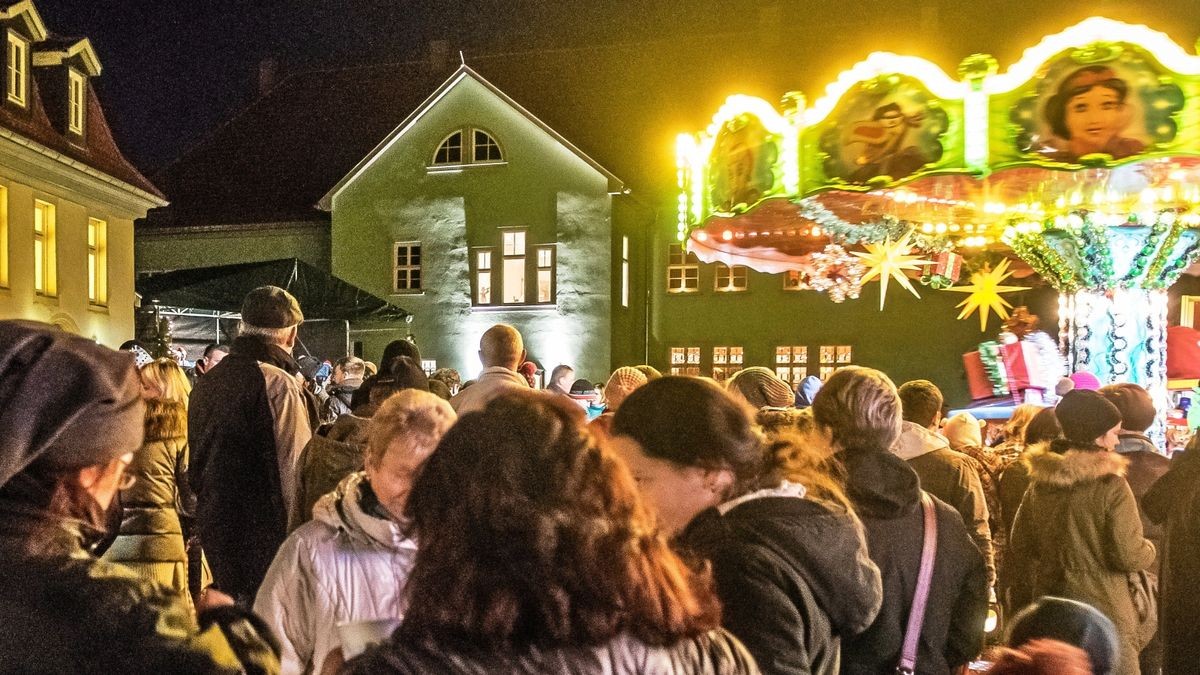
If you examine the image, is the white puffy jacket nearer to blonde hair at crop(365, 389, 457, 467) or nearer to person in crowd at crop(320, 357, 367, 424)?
blonde hair at crop(365, 389, 457, 467)

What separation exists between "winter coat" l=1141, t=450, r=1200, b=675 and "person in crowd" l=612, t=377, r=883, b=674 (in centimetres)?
281

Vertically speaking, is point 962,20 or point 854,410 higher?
point 962,20

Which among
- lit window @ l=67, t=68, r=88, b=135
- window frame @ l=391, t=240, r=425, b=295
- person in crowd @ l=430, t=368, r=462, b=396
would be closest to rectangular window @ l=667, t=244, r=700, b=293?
window frame @ l=391, t=240, r=425, b=295

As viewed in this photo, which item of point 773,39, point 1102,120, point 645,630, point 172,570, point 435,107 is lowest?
point 172,570

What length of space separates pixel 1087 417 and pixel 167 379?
499 centimetres

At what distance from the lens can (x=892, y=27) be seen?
26.1 m

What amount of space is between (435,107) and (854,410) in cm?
2318

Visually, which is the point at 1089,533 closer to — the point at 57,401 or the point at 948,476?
the point at 948,476

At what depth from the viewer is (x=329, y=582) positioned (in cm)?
276

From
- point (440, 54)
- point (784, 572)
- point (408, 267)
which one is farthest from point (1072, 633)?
point (440, 54)

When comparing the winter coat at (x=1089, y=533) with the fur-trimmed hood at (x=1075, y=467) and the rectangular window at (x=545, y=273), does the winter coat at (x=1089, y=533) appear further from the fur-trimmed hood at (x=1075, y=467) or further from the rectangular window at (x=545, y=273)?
the rectangular window at (x=545, y=273)

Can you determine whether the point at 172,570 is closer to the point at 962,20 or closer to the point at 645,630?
the point at 645,630

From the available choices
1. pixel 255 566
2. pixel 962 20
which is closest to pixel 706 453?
pixel 255 566

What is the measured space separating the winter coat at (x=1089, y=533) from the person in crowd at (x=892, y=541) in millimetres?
1449
